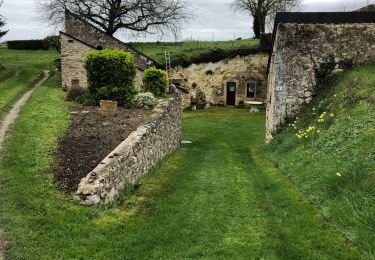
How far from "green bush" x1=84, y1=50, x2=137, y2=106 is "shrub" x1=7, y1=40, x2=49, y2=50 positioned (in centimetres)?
3532

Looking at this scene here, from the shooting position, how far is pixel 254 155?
1792cm

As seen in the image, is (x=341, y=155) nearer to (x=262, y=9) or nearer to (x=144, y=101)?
(x=144, y=101)

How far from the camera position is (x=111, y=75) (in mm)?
18078

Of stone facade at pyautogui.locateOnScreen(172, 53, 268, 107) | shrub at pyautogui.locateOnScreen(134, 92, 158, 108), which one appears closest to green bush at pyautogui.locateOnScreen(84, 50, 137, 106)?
shrub at pyautogui.locateOnScreen(134, 92, 158, 108)

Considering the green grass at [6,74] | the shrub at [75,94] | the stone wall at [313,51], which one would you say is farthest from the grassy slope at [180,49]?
the stone wall at [313,51]

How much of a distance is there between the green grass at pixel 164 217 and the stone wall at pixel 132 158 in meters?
0.33

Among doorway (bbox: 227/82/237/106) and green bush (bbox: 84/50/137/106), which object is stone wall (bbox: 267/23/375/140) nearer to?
green bush (bbox: 84/50/137/106)

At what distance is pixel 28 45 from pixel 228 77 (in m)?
27.6

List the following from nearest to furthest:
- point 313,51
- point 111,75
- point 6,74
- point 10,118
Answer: point 10,118, point 313,51, point 111,75, point 6,74

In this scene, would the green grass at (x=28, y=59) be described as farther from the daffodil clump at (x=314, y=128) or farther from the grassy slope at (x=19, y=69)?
the daffodil clump at (x=314, y=128)

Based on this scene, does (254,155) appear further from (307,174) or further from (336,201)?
(336,201)

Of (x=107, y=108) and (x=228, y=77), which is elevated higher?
(x=228, y=77)

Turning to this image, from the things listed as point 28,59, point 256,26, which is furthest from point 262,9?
point 28,59

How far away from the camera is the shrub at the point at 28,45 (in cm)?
5050
